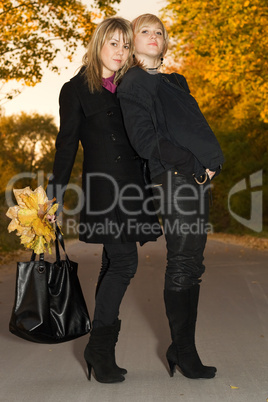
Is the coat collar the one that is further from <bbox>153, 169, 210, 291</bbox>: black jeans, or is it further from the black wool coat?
<bbox>153, 169, 210, 291</bbox>: black jeans

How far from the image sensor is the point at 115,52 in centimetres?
449

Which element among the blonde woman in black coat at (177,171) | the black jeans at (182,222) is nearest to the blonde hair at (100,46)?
the blonde woman in black coat at (177,171)

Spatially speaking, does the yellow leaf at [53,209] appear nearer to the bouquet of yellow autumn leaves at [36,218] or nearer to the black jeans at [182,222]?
the bouquet of yellow autumn leaves at [36,218]

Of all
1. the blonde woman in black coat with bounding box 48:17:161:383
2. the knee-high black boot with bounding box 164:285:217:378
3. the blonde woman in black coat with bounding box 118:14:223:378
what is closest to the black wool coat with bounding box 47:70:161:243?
the blonde woman in black coat with bounding box 48:17:161:383

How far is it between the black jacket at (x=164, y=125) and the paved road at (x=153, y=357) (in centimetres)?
128

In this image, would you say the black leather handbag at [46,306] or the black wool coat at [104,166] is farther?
the black wool coat at [104,166]

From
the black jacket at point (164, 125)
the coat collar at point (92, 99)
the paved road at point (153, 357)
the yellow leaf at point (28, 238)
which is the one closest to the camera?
the paved road at point (153, 357)

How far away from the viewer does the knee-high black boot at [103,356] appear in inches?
173

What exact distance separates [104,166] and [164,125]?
1.58 feet

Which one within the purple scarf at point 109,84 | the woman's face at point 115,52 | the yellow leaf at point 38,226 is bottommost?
the yellow leaf at point 38,226

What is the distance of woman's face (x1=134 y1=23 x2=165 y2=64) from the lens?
4453 millimetres

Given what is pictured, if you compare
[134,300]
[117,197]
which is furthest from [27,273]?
[134,300]

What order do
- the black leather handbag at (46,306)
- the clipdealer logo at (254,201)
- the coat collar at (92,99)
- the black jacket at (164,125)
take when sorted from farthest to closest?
the clipdealer logo at (254,201), the coat collar at (92,99), the black leather handbag at (46,306), the black jacket at (164,125)

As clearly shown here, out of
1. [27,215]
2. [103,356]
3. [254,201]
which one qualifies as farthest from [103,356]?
[254,201]
